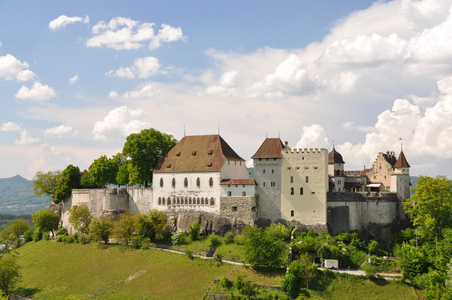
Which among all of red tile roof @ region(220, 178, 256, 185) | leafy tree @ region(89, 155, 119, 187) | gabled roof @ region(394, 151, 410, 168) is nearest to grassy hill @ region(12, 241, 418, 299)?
red tile roof @ region(220, 178, 256, 185)

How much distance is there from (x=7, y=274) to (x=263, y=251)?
35.5 metres

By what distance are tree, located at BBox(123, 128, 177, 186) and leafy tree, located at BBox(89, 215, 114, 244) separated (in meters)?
10.8

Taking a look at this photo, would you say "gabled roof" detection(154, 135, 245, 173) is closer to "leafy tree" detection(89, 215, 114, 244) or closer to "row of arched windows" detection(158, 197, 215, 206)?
"row of arched windows" detection(158, 197, 215, 206)

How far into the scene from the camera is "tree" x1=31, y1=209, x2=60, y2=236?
81.3m

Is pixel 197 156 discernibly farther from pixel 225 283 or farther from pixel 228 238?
pixel 225 283

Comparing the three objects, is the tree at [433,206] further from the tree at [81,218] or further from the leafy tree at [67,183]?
the leafy tree at [67,183]

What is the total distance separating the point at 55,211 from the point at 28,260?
17.0 metres

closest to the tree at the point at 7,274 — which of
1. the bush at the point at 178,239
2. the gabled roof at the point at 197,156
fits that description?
the bush at the point at 178,239

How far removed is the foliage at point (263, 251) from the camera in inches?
2240

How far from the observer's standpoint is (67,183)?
289 ft

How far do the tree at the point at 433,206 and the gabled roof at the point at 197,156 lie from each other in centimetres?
2875

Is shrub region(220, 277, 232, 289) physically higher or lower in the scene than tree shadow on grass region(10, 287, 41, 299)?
higher

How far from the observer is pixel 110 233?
71938 mm

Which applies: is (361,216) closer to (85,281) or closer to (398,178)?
(398,178)
